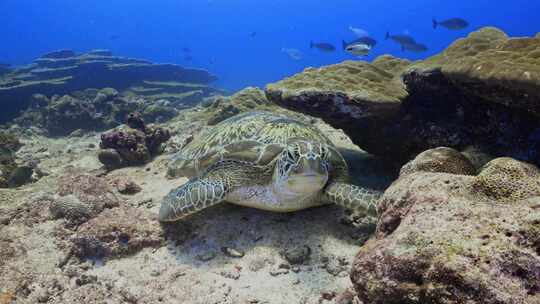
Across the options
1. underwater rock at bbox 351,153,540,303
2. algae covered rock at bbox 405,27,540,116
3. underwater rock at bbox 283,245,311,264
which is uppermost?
algae covered rock at bbox 405,27,540,116

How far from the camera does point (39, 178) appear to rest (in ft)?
24.2

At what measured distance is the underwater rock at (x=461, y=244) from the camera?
5.95 feet

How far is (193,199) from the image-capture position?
13.8 ft

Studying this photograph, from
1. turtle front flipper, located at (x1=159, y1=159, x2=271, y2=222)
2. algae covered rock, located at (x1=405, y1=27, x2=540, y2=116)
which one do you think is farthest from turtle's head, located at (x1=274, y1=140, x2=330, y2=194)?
algae covered rock, located at (x1=405, y1=27, x2=540, y2=116)

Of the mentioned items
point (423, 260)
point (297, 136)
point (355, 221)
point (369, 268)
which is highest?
point (297, 136)

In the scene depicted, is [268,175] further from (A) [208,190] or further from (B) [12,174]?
(B) [12,174]

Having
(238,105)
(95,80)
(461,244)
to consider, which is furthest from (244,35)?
(461,244)

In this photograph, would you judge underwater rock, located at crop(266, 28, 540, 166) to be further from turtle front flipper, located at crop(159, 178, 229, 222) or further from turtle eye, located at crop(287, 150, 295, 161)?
turtle front flipper, located at crop(159, 178, 229, 222)

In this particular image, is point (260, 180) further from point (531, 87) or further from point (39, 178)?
A: point (39, 178)

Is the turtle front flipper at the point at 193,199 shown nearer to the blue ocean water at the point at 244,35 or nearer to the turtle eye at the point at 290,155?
the turtle eye at the point at 290,155

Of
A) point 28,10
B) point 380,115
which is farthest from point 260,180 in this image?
point 28,10

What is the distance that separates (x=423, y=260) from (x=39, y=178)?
25.8 ft

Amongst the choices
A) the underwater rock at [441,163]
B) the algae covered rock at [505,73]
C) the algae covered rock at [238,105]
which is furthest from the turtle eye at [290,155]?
the algae covered rock at [238,105]

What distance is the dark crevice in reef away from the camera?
4.10 meters
